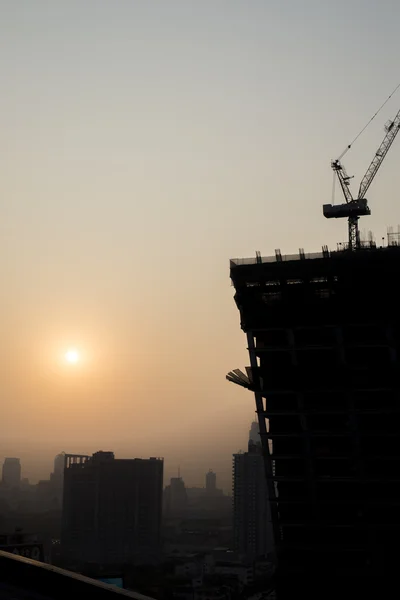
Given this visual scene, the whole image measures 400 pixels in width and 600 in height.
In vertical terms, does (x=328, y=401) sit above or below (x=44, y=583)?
above

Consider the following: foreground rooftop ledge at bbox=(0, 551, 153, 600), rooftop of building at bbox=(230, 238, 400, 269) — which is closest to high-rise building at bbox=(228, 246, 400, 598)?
rooftop of building at bbox=(230, 238, 400, 269)

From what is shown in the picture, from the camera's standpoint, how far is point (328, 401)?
63.7 metres

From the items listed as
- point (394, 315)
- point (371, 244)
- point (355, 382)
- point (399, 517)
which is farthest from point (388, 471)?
point (371, 244)

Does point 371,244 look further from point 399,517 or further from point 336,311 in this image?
→ point 399,517

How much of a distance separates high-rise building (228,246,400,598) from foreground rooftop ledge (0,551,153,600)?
44.4m

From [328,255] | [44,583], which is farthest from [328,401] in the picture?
[44,583]

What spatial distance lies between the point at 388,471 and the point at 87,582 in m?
49.4

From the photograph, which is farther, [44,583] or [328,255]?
[328,255]

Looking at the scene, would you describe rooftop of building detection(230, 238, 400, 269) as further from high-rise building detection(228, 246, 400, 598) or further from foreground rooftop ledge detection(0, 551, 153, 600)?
foreground rooftop ledge detection(0, 551, 153, 600)

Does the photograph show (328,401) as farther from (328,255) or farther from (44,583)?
(44,583)

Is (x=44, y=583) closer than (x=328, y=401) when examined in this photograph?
Yes

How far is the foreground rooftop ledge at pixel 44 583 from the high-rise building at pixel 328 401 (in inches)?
1749

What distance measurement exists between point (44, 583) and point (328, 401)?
4695 cm

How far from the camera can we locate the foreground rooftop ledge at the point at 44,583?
18.2 metres
